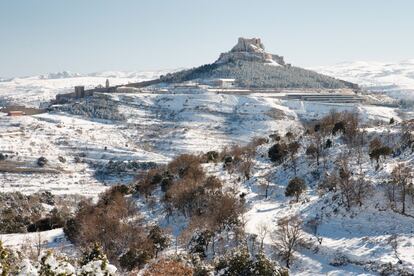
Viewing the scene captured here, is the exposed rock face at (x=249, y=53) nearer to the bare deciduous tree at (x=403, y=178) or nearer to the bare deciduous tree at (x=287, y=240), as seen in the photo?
the bare deciduous tree at (x=403, y=178)

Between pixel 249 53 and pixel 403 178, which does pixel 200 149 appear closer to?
pixel 403 178

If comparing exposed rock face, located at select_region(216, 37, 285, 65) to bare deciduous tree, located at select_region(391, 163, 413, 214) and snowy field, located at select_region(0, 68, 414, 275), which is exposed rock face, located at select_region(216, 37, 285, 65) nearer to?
snowy field, located at select_region(0, 68, 414, 275)

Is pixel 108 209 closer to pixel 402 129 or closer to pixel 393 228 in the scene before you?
pixel 393 228

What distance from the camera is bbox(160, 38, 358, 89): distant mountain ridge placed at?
140500 mm

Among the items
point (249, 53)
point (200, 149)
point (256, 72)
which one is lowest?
point (200, 149)

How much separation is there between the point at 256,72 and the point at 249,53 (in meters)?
14.7

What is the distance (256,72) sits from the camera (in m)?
147

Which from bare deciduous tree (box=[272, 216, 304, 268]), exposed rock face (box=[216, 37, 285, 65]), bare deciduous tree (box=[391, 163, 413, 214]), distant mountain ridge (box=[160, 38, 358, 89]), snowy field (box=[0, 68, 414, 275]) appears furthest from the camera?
exposed rock face (box=[216, 37, 285, 65])

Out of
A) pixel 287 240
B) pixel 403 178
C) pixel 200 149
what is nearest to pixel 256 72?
pixel 200 149

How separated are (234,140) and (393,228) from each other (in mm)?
65805

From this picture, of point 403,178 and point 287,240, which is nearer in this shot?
point 287,240

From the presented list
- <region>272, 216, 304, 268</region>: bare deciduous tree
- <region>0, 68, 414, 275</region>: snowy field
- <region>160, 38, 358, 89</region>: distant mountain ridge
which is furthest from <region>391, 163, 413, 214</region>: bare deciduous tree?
<region>160, 38, 358, 89</region>: distant mountain ridge

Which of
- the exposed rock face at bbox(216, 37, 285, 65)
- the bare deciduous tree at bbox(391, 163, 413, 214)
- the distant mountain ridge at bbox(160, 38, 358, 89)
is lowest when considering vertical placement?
the bare deciduous tree at bbox(391, 163, 413, 214)

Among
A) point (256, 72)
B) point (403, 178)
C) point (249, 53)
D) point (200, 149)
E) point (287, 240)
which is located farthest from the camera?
point (249, 53)
